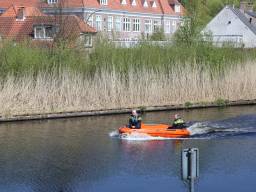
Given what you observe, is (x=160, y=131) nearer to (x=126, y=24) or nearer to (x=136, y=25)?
(x=126, y=24)

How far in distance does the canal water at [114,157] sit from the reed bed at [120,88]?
1.66m

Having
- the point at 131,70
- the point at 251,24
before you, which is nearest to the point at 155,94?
the point at 131,70

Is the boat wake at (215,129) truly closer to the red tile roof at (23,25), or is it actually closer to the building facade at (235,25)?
the red tile roof at (23,25)

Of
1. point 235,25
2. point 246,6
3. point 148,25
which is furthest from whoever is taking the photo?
point 246,6

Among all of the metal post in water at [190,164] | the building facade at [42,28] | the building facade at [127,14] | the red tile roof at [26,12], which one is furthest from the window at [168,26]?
the metal post in water at [190,164]

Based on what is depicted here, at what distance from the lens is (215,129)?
31.9m

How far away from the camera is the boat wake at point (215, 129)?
99.2 feet

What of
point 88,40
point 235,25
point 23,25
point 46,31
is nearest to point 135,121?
point 88,40

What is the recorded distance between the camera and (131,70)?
39188mm

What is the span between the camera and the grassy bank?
1428 inches

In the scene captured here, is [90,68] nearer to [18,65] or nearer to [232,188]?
A: [18,65]

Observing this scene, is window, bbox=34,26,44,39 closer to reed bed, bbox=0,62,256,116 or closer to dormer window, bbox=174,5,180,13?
reed bed, bbox=0,62,256,116

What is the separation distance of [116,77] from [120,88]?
0.82 m

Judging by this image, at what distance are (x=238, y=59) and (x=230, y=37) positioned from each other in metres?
33.1
